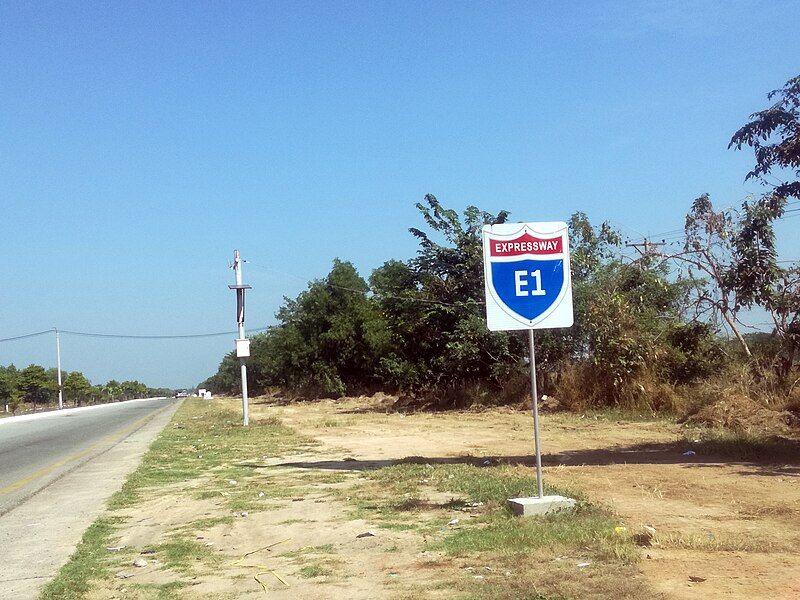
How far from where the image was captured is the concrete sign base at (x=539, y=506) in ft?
26.1

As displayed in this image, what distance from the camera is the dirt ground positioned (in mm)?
5891

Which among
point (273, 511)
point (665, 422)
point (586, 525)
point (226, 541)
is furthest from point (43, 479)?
point (665, 422)

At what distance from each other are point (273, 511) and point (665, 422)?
41.9ft

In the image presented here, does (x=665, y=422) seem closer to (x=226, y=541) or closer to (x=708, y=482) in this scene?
(x=708, y=482)

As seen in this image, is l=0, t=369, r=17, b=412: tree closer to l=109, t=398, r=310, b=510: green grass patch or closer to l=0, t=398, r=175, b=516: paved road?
l=0, t=398, r=175, b=516: paved road

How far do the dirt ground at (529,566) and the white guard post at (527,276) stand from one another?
2011 millimetres

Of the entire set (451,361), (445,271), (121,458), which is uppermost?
(445,271)

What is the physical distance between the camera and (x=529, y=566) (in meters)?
6.18

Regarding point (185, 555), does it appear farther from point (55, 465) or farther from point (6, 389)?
point (6, 389)

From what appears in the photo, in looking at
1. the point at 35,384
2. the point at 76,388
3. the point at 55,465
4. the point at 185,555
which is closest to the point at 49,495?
the point at 55,465

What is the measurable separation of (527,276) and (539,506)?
243 centimetres

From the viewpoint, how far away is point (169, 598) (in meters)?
6.07

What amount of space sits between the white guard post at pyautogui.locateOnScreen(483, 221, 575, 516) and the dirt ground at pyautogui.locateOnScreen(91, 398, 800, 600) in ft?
6.60

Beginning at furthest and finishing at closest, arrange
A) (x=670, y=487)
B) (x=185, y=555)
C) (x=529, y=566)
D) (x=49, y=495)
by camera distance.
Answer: (x=49, y=495), (x=670, y=487), (x=185, y=555), (x=529, y=566)
